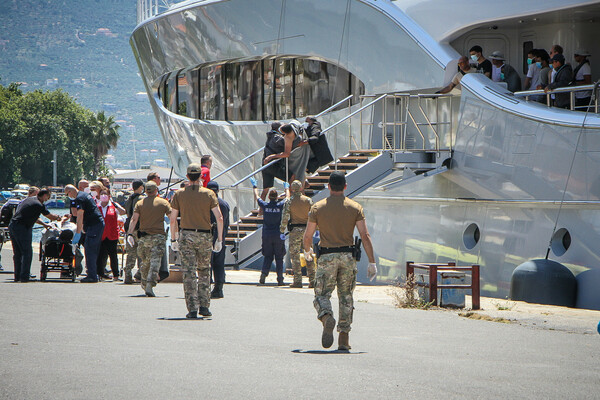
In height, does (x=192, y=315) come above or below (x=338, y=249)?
below

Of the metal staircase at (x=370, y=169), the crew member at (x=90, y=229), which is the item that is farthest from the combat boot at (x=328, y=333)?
the crew member at (x=90, y=229)

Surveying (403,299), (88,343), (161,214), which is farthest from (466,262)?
(88,343)

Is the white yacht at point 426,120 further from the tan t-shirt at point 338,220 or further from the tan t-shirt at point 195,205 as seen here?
the tan t-shirt at point 338,220

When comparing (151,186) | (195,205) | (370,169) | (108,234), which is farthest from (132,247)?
(370,169)

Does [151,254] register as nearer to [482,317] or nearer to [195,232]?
[195,232]

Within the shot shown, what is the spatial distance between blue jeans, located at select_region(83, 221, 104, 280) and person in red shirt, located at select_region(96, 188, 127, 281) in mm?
500

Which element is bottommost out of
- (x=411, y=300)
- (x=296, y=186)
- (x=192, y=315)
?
(x=411, y=300)

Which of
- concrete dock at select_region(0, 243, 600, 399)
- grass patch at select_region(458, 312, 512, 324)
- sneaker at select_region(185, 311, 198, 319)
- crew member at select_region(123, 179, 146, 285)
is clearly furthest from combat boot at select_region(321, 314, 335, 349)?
crew member at select_region(123, 179, 146, 285)

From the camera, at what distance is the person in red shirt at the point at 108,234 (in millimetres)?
16062

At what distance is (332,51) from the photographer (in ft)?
68.0

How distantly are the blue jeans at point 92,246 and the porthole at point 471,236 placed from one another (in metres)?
6.52

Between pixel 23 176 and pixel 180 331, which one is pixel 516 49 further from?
pixel 23 176

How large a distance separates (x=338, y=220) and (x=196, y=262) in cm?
282

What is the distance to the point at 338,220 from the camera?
27.6ft
